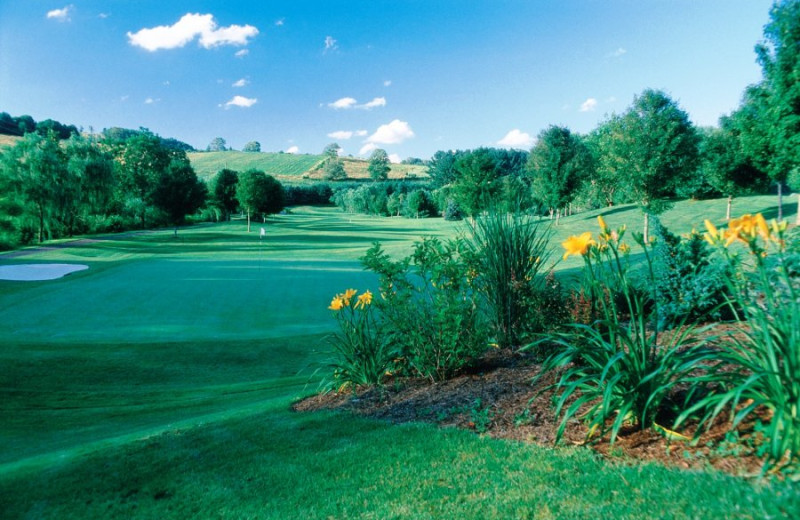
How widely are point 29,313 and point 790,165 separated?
2826cm

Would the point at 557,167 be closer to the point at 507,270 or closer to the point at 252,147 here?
the point at 507,270

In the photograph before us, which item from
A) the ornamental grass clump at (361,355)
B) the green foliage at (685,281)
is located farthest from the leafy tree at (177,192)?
the green foliage at (685,281)

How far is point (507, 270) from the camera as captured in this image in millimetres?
5156

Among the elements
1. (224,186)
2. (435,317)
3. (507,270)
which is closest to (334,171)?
(224,186)

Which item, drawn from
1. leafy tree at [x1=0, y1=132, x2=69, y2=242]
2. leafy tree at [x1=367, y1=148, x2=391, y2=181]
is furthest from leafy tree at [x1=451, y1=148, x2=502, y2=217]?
leafy tree at [x1=367, y1=148, x2=391, y2=181]

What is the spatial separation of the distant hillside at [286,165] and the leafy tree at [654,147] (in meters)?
85.9

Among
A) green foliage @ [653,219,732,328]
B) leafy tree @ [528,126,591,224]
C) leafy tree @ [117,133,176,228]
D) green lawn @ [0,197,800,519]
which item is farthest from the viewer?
leafy tree @ [117,133,176,228]

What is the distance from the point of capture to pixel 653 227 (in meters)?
6.64

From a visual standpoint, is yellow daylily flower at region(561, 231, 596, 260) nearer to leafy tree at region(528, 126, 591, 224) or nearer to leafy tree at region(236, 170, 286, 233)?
leafy tree at region(528, 126, 591, 224)

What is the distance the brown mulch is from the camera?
268 cm

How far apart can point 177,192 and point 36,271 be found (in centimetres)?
2316

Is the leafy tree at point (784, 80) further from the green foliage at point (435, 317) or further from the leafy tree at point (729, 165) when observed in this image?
the green foliage at point (435, 317)

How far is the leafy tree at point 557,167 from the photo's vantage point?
121 ft

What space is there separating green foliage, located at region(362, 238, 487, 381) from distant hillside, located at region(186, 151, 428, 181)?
350 feet
